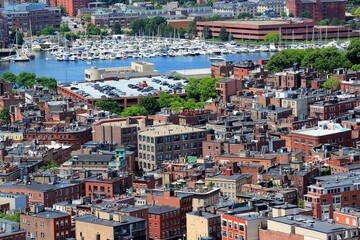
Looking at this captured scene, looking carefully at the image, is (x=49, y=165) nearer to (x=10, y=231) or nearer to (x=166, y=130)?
(x=166, y=130)

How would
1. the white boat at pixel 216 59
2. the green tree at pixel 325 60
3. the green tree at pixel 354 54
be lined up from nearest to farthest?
the green tree at pixel 325 60, the green tree at pixel 354 54, the white boat at pixel 216 59

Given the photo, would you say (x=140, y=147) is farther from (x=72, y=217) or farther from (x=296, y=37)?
(x=296, y=37)

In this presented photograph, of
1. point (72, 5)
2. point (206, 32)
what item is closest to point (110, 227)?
point (206, 32)

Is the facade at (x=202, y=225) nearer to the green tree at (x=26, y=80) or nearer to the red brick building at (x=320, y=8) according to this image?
the green tree at (x=26, y=80)

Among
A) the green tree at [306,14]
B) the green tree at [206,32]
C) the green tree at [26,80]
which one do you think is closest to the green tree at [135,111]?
the green tree at [26,80]

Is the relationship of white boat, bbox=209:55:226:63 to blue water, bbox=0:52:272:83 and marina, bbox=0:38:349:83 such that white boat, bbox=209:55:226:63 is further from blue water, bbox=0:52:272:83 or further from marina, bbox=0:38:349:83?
blue water, bbox=0:52:272:83

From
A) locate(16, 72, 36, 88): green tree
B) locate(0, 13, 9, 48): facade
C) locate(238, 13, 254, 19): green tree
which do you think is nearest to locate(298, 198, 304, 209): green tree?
locate(16, 72, 36, 88): green tree
